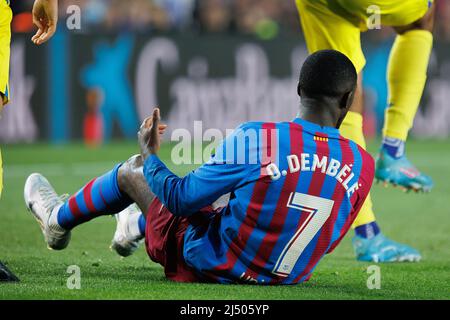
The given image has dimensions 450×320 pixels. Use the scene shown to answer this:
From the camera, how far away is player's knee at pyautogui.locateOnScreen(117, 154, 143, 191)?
4.33 m

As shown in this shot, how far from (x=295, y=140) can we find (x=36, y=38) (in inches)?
57.3

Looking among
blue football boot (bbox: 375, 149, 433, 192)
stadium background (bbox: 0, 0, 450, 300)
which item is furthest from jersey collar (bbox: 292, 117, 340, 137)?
stadium background (bbox: 0, 0, 450, 300)

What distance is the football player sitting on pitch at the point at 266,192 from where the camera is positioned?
4.00m

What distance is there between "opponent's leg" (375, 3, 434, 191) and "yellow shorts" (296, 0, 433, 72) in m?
0.25

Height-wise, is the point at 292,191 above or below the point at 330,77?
below

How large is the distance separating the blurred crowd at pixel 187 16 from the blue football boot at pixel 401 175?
796 cm

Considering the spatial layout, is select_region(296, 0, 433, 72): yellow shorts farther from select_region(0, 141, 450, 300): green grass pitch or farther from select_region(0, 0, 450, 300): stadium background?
select_region(0, 0, 450, 300): stadium background

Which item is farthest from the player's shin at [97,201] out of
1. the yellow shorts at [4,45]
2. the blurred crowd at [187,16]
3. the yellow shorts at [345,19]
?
the blurred crowd at [187,16]

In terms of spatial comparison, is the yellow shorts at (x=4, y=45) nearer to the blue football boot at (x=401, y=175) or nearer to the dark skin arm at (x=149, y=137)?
the dark skin arm at (x=149, y=137)

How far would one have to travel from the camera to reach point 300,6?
576 cm

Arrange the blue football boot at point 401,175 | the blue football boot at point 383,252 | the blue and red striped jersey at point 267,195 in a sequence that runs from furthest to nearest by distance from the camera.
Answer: the blue football boot at point 401,175
the blue football boot at point 383,252
the blue and red striped jersey at point 267,195

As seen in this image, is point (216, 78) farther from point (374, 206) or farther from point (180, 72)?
point (374, 206)
